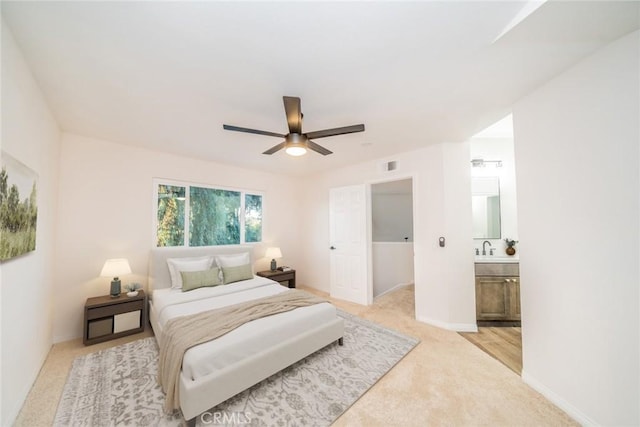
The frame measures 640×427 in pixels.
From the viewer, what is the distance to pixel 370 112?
7.76ft

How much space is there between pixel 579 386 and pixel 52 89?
486cm

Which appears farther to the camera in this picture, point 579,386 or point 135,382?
point 135,382

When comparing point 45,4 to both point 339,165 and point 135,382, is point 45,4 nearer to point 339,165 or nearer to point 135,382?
point 135,382

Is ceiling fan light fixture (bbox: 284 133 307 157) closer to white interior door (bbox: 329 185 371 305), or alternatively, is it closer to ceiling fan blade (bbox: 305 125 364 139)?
ceiling fan blade (bbox: 305 125 364 139)

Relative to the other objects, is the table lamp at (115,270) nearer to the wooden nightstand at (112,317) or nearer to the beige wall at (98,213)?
Result: the wooden nightstand at (112,317)

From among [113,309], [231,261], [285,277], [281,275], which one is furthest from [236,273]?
[113,309]

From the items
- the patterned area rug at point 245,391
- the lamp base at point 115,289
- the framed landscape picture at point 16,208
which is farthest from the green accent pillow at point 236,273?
the framed landscape picture at point 16,208

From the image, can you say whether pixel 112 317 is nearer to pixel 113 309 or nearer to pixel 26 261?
pixel 113 309

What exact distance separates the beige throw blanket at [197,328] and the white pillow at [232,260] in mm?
1179

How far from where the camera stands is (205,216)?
4.12m

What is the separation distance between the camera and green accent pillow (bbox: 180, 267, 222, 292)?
3068 millimetres

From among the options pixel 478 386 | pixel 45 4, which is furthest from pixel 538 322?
pixel 45 4

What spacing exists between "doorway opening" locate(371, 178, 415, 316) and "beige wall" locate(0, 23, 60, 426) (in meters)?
4.16

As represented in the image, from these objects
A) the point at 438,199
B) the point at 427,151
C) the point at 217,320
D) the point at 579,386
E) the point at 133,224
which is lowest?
the point at 579,386
